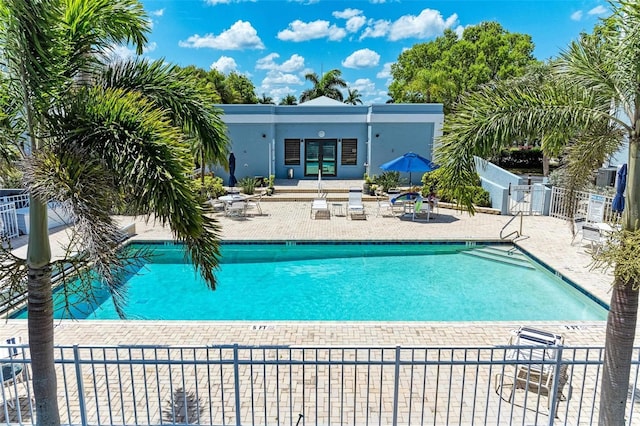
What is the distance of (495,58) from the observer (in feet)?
127

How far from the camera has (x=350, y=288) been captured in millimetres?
11242

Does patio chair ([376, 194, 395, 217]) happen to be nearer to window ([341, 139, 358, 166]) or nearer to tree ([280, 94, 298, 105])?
window ([341, 139, 358, 166])

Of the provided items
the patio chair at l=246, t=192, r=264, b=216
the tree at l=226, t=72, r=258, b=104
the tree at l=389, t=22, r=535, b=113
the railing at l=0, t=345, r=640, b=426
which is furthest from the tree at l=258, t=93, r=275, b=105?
the railing at l=0, t=345, r=640, b=426

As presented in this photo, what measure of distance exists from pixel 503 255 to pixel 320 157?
14.6m

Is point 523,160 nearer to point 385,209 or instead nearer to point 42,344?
point 385,209

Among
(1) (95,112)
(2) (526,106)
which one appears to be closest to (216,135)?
(1) (95,112)

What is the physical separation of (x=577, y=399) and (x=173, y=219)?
218 inches

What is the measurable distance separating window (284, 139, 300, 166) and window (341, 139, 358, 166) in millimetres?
2719

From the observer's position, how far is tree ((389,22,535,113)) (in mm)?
33500

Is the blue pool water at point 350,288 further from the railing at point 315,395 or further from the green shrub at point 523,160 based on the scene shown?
the green shrub at point 523,160

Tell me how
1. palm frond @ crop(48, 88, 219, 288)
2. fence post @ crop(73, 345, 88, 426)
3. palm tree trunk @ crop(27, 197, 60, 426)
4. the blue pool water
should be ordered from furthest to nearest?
the blue pool water → fence post @ crop(73, 345, 88, 426) → palm tree trunk @ crop(27, 197, 60, 426) → palm frond @ crop(48, 88, 219, 288)

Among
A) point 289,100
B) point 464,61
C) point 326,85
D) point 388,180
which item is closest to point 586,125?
point 388,180

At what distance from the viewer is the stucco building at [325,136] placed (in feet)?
79.8

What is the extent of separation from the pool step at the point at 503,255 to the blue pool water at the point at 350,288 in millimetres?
255
